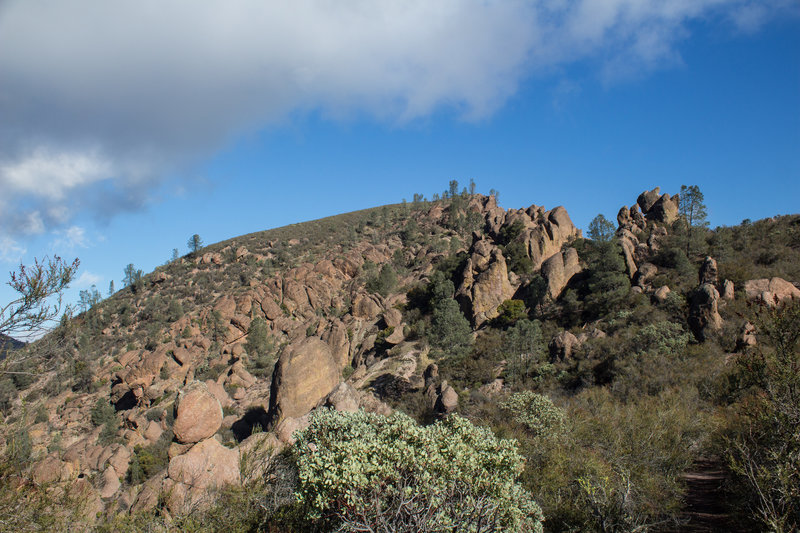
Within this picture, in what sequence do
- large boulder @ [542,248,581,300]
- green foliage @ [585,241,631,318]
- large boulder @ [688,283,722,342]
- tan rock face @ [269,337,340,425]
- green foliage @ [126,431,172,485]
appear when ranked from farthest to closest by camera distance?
large boulder @ [542,248,581,300] → green foliage @ [585,241,631,318] → tan rock face @ [269,337,340,425] → large boulder @ [688,283,722,342] → green foliage @ [126,431,172,485]

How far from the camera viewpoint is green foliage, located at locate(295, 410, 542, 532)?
8875 mm

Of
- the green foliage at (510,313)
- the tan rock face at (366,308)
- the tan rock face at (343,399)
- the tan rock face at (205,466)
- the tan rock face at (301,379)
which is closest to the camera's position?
the tan rock face at (205,466)

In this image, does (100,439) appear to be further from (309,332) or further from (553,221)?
(553,221)

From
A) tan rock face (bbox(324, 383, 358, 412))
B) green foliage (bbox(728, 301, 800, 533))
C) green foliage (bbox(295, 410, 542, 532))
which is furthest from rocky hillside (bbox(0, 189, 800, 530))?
green foliage (bbox(295, 410, 542, 532))

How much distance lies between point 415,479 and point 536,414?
48.3 feet

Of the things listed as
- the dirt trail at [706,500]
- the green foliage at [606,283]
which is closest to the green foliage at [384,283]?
the green foliage at [606,283]

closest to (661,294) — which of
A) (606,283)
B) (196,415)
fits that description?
(606,283)

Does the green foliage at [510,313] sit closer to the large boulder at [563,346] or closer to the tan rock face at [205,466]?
the large boulder at [563,346]

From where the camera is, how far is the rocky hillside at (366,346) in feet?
61.0

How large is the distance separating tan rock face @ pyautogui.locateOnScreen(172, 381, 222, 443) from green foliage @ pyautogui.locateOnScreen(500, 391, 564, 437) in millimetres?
15347

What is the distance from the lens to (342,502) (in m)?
9.91

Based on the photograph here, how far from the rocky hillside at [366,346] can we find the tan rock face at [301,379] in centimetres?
14

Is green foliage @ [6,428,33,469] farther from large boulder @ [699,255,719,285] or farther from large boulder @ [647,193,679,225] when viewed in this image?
large boulder @ [647,193,679,225]

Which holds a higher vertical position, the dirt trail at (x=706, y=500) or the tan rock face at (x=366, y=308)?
the tan rock face at (x=366, y=308)
